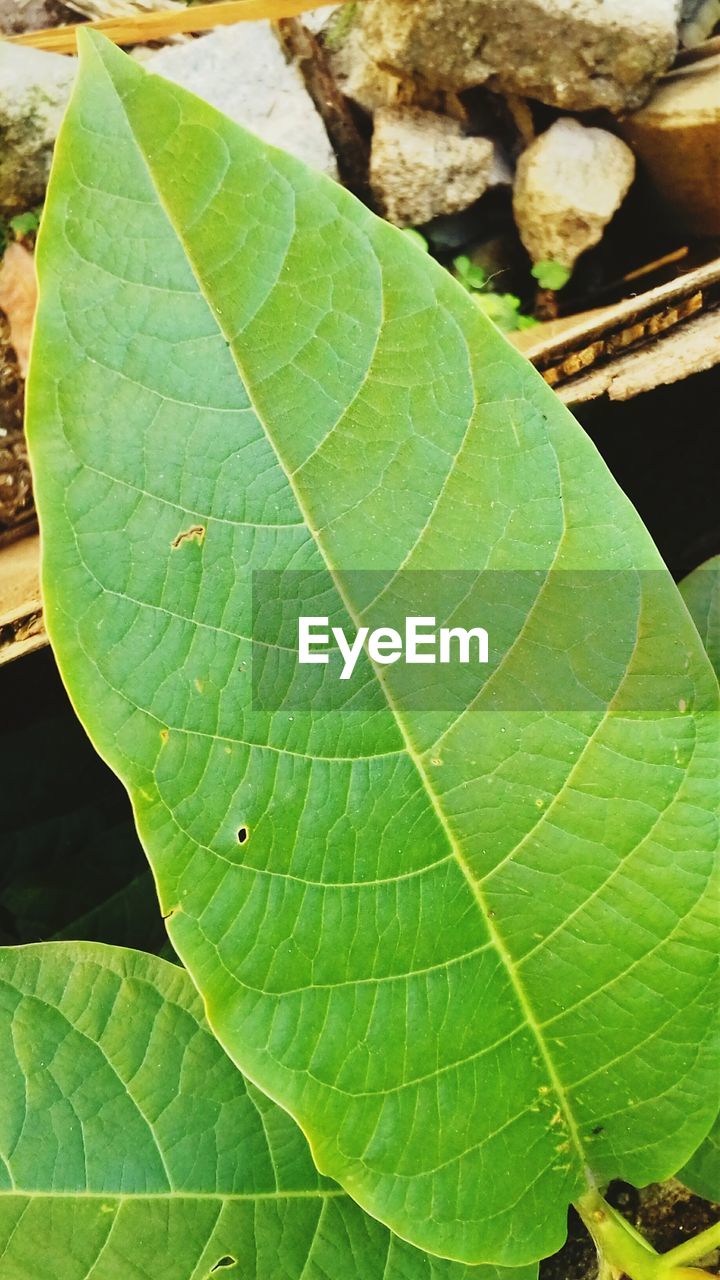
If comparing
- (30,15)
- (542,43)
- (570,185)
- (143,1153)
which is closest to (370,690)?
(143,1153)

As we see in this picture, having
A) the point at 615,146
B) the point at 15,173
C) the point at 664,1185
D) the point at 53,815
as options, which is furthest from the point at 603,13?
the point at 664,1185

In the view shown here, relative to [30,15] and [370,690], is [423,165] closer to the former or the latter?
[30,15]

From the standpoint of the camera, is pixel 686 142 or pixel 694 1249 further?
pixel 686 142

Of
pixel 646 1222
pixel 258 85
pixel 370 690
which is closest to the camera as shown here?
pixel 370 690

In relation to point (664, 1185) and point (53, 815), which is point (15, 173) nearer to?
point (53, 815)

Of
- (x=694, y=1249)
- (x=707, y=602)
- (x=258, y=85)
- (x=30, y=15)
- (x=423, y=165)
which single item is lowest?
(x=694, y=1249)

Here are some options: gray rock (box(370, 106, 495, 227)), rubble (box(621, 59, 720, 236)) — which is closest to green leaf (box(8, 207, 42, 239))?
gray rock (box(370, 106, 495, 227))

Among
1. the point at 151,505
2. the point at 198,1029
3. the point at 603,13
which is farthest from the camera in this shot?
the point at 603,13
